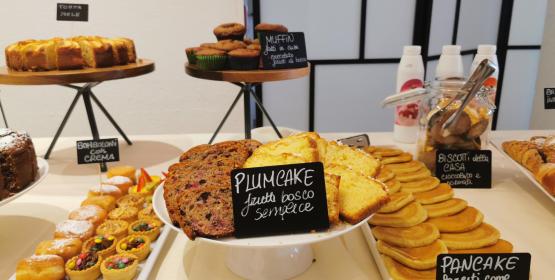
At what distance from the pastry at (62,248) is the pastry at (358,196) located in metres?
0.60

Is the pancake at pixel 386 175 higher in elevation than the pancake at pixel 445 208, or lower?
higher

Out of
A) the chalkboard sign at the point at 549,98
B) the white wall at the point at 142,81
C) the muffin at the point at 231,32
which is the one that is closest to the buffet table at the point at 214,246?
the chalkboard sign at the point at 549,98

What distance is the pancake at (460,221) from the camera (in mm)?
915

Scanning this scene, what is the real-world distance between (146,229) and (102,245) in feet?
0.36

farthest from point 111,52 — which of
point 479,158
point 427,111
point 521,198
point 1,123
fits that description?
point 1,123

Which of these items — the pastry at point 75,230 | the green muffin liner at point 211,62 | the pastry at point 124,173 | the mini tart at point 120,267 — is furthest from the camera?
the green muffin liner at point 211,62

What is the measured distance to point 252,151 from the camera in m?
0.99

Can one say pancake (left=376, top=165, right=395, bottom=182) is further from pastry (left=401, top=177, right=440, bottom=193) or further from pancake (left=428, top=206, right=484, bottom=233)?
pancake (left=428, top=206, right=484, bottom=233)

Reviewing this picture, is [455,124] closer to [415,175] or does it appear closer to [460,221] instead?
[415,175]

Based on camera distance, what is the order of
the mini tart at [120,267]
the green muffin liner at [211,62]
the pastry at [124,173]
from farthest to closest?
the green muffin liner at [211,62] → the pastry at [124,173] → the mini tart at [120,267]

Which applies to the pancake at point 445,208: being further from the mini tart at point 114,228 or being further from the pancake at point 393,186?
the mini tart at point 114,228

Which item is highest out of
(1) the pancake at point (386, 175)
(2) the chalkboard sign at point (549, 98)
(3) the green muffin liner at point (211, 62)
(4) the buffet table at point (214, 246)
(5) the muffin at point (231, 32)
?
(5) the muffin at point (231, 32)

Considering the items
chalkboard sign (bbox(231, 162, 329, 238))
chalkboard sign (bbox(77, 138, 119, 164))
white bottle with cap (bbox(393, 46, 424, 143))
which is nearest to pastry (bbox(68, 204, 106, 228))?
chalkboard sign (bbox(77, 138, 119, 164))

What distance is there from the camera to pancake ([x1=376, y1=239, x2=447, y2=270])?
79 centimetres
